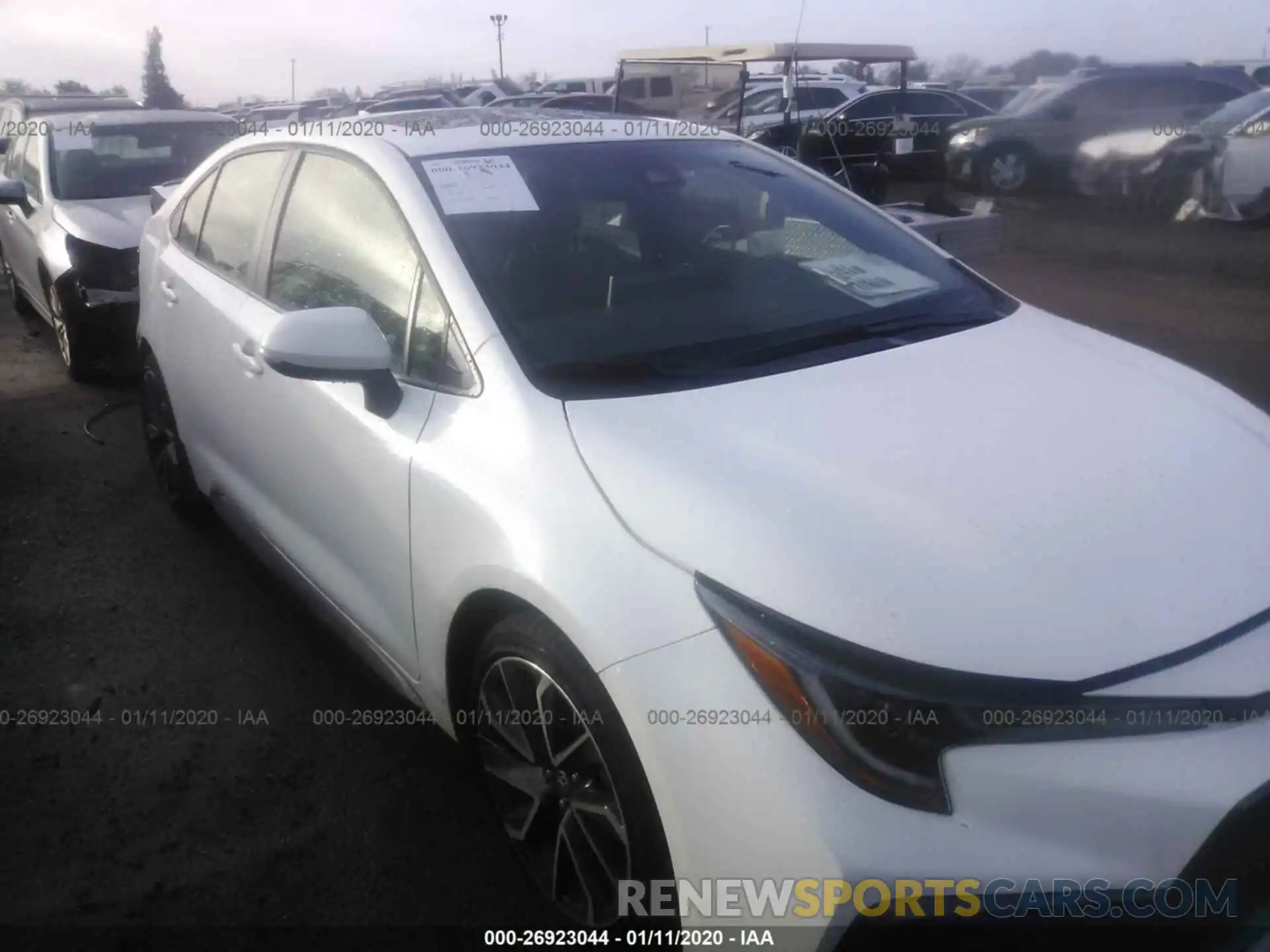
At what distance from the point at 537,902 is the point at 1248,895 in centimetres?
147

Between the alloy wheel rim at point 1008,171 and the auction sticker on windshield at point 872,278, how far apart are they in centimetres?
1226

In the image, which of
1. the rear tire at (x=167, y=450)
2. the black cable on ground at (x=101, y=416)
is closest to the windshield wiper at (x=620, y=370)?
the rear tire at (x=167, y=450)

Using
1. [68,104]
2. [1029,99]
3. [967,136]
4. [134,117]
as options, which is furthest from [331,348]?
[1029,99]

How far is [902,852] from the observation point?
1575 mm

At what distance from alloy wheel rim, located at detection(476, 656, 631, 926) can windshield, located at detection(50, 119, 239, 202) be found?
5.70 m

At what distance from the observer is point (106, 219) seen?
6227 mm

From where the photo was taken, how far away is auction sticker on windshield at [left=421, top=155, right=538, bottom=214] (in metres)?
2.67

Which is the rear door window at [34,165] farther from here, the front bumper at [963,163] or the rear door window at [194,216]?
the front bumper at [963,163]

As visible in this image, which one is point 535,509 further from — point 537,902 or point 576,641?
point 537,902

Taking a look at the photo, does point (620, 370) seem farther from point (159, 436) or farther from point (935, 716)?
point (159, 436)

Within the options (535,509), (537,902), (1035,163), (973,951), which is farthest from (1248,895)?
(1035,163)

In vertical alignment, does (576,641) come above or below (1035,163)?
below

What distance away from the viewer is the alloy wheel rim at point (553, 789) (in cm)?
203

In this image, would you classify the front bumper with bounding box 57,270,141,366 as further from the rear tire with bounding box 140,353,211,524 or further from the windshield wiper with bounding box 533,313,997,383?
the windshield wiper with bounding box 533,313,997,383
